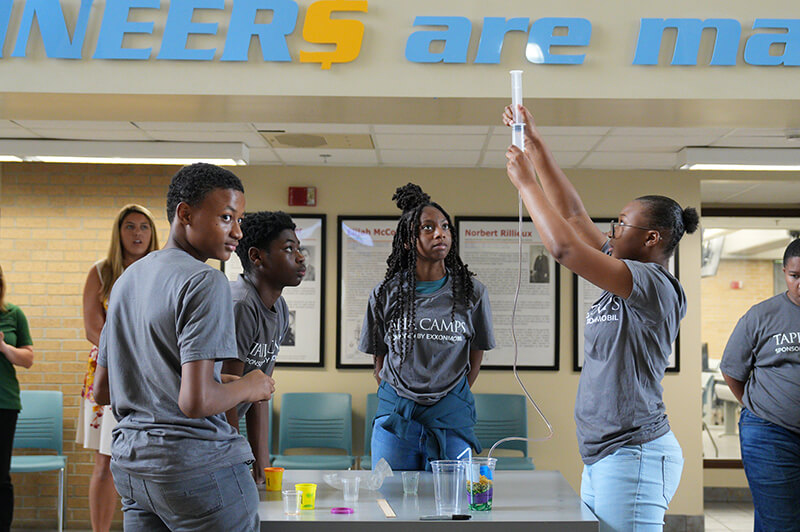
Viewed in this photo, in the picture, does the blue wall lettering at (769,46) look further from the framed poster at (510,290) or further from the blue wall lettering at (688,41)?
the framed poster at (510,290)

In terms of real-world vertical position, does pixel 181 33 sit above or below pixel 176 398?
above

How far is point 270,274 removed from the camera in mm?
2918

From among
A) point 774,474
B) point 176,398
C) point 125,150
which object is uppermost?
point 125,150

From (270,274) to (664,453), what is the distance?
1.55 m

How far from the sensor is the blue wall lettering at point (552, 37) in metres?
3.62

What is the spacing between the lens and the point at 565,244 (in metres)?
2.12

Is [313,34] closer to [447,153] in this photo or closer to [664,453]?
[447,153]

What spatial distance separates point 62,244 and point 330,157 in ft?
7.28

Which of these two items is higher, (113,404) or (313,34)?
(313,34)

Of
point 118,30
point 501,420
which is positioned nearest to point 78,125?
point 118,30

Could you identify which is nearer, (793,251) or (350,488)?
(350,488)

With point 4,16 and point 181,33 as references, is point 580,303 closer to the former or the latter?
point 181,33

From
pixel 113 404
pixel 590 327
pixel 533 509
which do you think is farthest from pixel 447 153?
pixel 113 404

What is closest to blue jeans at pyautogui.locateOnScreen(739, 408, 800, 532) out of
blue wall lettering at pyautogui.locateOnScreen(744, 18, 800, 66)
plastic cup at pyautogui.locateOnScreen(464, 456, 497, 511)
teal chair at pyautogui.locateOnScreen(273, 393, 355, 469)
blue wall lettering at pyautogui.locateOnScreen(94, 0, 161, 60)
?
blue wall lettering at pyautogui.locateOnScreen(744, 18, 800, 66)
